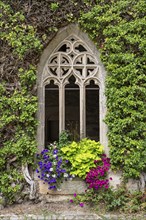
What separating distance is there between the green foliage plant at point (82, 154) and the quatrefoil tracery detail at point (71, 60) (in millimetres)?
1152

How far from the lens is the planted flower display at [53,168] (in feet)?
18.6

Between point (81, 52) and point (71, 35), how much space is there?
0.33m

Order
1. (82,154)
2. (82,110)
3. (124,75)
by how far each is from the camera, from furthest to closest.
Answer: (82,110)
(82,154)
(124,75)

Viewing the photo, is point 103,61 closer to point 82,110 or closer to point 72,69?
point 72,69

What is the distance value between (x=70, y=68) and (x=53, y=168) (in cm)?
170

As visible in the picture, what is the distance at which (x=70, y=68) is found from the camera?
596cm

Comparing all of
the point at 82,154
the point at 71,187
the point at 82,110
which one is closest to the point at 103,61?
the point at 82,110

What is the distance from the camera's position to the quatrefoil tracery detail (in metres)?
5.96

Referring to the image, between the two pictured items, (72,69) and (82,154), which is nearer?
(82,154)

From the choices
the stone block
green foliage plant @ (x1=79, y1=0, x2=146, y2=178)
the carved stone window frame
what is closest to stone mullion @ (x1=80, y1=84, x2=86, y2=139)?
the carved stone window frame

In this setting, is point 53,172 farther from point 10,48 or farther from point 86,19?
point 86,19

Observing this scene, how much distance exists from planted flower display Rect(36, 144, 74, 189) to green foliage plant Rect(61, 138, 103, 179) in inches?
4.3

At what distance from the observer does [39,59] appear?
5.87 meters

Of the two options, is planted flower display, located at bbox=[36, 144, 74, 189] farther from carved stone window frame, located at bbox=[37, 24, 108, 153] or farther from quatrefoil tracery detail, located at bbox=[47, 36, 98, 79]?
quatrefoil tracery detail, located at bbox=[47, 36, 98, 79]
